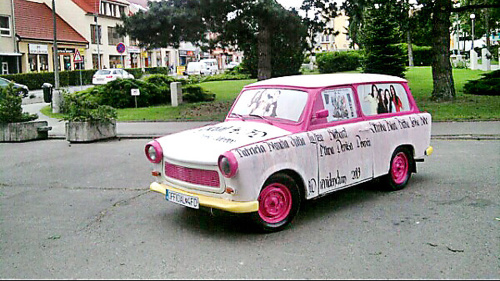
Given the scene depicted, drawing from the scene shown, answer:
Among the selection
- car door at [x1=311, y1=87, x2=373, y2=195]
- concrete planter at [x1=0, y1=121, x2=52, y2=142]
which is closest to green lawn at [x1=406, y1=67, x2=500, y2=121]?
car door at [x1=311, y1=87, x2=373, y2=195]

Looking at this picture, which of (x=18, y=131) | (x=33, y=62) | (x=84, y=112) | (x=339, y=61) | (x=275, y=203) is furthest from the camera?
(x=33, y=62)

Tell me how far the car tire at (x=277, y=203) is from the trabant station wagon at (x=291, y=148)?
1cm

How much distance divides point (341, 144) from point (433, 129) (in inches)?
331

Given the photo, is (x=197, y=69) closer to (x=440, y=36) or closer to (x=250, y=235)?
(x=440, y=36)

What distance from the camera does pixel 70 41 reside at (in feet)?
185

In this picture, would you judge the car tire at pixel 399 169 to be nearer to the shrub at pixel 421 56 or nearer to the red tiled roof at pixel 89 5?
the shrub at pixel 421 56

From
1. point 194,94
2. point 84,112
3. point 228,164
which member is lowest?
point 228,164

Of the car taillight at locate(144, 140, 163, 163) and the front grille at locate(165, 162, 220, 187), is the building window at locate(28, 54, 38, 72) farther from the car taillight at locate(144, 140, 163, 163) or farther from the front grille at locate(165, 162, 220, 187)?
the front grille at locate(165, 162, 220, 187)

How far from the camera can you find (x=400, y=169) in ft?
26.1

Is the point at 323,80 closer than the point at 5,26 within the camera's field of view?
Yes

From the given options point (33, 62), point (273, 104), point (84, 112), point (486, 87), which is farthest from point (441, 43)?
point (33, 62)

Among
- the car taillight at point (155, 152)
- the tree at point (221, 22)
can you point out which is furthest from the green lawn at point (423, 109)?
the car taillight at point (155, 152)

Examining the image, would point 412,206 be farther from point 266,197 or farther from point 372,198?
point 266,197

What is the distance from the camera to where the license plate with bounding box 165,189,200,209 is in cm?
589
